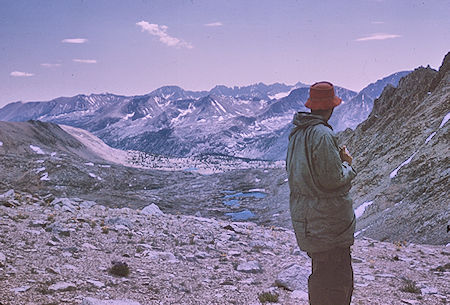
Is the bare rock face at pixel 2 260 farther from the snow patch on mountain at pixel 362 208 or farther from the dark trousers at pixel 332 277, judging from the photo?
the snow patch on mountain at pixel 362 208

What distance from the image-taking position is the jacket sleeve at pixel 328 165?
473cm

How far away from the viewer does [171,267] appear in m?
11.2

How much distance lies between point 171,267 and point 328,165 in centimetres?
800

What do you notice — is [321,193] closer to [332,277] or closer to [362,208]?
[332,277]

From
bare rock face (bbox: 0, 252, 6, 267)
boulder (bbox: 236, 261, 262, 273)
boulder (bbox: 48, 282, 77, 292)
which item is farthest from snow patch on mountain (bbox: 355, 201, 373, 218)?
bare rock face (bbox: 0, 252, 6, 267)

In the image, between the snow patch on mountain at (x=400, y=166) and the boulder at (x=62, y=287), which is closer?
the boulder at (x=62, y=287)

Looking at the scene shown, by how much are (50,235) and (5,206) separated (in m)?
7.30

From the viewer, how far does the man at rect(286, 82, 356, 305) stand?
15.7 ft

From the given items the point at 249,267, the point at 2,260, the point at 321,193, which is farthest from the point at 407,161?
the point at 2,260

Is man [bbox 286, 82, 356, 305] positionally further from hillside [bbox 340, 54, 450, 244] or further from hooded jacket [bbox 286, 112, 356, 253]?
hillside [bbox 340, 54, 450, 244]

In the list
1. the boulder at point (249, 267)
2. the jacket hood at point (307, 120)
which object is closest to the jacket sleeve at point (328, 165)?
the jacket hood at point (307, 120)

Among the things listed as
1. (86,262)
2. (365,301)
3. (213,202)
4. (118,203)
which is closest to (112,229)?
(86,262)

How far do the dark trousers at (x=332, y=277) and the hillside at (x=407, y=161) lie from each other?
51.6ft

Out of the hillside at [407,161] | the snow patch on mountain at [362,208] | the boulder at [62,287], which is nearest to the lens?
the boulder at [62,287]
